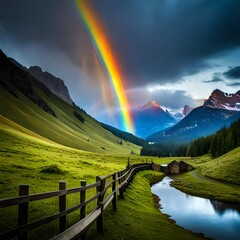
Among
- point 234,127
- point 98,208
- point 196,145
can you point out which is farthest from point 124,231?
point 196,145

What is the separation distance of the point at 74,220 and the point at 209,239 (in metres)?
11.4

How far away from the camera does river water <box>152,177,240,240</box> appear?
2546cm

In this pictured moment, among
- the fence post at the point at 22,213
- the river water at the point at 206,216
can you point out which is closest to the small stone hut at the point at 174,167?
the river water at the point at 206,216

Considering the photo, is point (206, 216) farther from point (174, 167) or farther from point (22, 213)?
point (174, 167)

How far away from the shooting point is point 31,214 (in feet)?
58.4

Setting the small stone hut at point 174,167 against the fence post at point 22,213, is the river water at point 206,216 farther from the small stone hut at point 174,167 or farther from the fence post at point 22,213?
the small stone hut at point 174,167

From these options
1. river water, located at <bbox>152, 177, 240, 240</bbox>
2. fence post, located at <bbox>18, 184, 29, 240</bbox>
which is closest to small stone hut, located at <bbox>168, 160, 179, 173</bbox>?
river water, located at <bbox>152, 177, 240, 240</bbox>

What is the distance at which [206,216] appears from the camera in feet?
108

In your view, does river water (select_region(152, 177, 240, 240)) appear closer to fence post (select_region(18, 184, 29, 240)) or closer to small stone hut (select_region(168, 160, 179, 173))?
fence post (select_region(18, 184, 29, 240))

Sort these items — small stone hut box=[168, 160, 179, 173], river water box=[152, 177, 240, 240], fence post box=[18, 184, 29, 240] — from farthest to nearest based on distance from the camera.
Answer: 1. small stone hut box=[168, 160, 179, 173]
2. river water box=[152, 177, 240, 240]
3. fence post box=[18, 184, 29, 240]

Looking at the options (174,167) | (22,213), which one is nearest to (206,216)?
(22,213)

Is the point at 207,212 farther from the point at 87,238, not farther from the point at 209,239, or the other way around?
the point at 87,238

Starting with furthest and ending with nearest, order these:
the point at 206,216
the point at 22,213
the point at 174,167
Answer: the point at 174,167, the point at 206,216, the point at 22,213

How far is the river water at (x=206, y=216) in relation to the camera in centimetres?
2546
